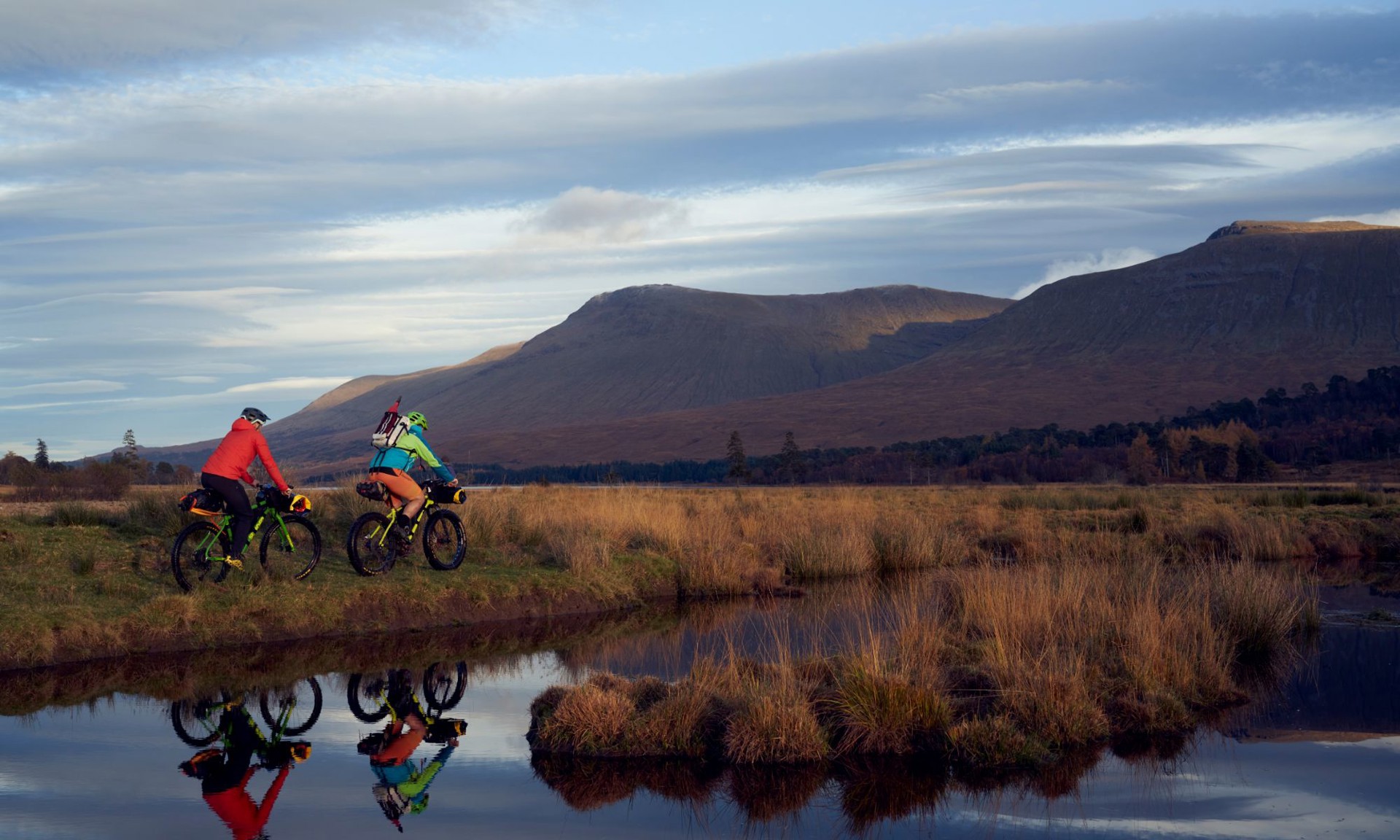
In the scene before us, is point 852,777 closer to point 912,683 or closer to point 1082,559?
point 912,683

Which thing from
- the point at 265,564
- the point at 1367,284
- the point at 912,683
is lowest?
the point at 912,683

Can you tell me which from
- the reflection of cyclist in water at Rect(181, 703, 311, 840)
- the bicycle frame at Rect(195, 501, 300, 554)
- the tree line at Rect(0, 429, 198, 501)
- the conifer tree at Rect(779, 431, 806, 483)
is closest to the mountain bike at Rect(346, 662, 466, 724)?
the reflection of cyclist in water at Rect(181, 703, 311, 840)

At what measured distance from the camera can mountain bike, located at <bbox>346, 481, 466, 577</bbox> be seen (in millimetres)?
15266

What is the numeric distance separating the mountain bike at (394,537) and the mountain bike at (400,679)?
121 inches

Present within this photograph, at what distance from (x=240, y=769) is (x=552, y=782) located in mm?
2447

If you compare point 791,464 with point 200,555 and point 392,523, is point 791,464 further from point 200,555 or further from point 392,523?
point 200,555

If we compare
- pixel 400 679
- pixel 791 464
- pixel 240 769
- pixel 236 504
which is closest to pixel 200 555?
pixel 236 504

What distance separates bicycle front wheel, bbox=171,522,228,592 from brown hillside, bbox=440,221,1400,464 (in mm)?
87011

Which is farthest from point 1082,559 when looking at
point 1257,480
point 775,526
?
point 1257,480

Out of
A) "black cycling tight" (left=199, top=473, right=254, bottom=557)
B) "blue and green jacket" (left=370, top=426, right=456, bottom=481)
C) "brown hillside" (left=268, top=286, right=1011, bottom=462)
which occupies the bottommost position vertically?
"black cycling tight" (left=199, top=473, right=254, bottom=557)

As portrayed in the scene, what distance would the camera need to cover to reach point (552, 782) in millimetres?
8656

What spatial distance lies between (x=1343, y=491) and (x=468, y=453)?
94450 mm

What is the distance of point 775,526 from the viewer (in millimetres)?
23938

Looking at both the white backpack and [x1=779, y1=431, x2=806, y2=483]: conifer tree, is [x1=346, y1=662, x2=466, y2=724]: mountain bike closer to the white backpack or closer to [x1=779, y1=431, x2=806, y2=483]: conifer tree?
the white backpack
